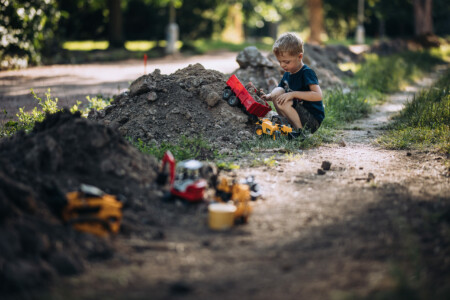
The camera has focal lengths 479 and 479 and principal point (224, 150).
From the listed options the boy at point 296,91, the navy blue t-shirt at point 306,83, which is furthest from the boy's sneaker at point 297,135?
the navy blue t-shirt at point 306,83

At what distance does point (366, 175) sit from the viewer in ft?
14.5

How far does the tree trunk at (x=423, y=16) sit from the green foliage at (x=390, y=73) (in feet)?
22.6

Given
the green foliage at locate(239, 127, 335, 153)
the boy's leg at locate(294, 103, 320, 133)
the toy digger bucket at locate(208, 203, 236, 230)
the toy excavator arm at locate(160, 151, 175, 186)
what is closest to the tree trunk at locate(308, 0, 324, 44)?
the boy's leg at locate(294, 103, 320, 133)

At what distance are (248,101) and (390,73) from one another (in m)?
7.43

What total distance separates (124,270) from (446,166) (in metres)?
3.42

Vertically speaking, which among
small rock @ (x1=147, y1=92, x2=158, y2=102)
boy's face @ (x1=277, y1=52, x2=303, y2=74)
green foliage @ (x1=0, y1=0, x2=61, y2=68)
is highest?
green foliage @ (x1=0, y1=0, x2=61, y2=68)

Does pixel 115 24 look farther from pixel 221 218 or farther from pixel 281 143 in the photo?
pixel 221 218

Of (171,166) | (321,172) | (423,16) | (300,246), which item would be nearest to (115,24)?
(423,16)

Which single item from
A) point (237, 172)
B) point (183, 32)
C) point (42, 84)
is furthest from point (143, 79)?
point (183, 32)

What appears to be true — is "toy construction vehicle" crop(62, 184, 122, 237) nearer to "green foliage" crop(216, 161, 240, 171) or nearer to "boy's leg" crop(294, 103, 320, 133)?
"green foliage" crop(216, 161, 240, 171)

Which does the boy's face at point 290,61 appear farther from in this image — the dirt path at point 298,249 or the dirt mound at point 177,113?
the dirt path at point 298,249

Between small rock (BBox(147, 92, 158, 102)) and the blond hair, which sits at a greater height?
the blond hair

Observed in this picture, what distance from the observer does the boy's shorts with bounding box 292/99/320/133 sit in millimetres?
5723

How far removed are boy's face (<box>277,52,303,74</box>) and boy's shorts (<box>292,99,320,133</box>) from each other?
15.7 inches
